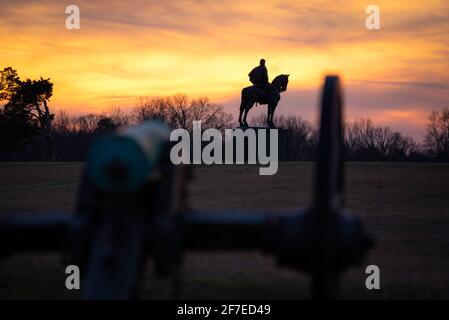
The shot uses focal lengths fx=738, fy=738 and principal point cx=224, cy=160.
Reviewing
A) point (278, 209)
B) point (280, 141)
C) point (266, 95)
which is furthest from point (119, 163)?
point (280, 141)

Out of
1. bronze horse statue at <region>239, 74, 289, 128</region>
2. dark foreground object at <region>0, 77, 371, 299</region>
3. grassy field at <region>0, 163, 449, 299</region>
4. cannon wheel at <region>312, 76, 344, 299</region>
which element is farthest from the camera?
bronze horse statue at <region>239, 74, 289, 128</region>

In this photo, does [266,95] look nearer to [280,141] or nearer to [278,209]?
[280,141]

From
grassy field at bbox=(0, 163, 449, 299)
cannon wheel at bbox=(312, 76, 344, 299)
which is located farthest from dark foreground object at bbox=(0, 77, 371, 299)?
grassy field at bbox=(0, 163, 449, 299)

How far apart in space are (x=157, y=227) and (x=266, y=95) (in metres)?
40.3

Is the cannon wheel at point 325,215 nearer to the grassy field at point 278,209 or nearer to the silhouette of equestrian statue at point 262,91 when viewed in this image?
the grassy field at point 278,209

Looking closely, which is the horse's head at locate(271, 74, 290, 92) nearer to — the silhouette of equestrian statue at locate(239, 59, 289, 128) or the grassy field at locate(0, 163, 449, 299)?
the silhouette of equestrian statue at locate(239, 59, 289, 128)

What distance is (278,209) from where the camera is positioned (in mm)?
21688

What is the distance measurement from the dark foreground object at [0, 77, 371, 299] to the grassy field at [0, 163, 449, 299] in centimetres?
28

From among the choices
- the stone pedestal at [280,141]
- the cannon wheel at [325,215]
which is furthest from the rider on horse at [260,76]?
the cannon wheel at [325,215]

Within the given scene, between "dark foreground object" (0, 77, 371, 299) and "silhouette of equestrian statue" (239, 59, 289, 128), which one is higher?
"silhouette of equestrian statue" (239, 59, 289, 128)

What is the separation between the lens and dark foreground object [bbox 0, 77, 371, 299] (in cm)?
312

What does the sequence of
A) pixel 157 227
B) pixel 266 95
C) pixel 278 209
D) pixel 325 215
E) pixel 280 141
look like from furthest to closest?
pixel 280 141 < pixel 266 95 < pixel 278 209 < pixel 157 227 < pixel 325 215

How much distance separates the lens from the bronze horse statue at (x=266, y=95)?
1702 inches

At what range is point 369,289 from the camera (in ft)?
25.8
